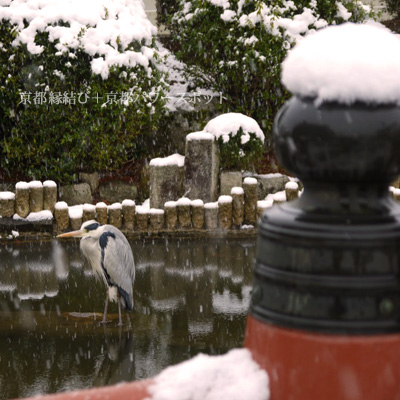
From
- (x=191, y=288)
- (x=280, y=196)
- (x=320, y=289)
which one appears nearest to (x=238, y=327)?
(x=191, y=288)

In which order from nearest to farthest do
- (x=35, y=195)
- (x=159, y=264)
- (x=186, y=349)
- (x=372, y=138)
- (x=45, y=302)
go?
(x=372, y=138) → (x=186, y=349) → (x=45, y=302) → (x=159, y=264) → (x=35, y=195)

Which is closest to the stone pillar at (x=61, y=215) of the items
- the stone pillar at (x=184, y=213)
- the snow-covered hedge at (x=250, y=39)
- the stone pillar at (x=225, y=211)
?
the stone pillar at (x=184, y=213)

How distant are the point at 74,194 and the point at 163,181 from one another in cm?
143

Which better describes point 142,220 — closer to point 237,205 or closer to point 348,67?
point 237,205

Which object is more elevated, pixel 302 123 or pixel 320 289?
pixel 302 123

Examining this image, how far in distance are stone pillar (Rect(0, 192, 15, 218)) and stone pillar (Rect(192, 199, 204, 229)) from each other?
220 cm

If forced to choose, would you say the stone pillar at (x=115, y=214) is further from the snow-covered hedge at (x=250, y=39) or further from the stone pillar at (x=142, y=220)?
Result: the snow-covered hedge at (x=250, y=39)

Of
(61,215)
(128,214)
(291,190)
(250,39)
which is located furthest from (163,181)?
(250,39)

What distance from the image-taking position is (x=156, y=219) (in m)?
8.70

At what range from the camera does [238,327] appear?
555cm

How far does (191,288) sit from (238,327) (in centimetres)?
118

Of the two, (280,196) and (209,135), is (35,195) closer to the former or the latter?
(209,135)

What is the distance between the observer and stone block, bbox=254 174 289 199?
32.1 feet

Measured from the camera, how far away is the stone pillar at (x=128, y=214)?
8625 mm
